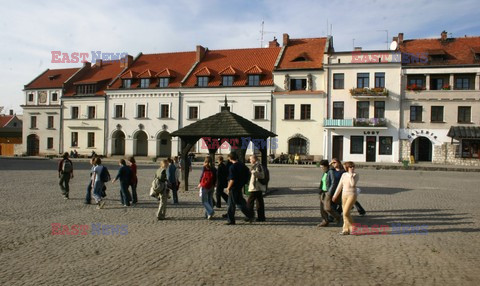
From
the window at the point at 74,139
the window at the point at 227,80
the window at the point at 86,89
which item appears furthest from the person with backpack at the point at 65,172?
the window at the point at 74,139

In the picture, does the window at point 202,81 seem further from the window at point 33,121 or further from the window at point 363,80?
the window at point 33,121

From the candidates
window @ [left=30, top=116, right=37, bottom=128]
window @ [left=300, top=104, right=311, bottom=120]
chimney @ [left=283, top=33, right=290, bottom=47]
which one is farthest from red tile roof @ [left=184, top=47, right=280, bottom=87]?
window @ [left=30, top=116, right=37, bottom=128]

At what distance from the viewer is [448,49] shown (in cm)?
3984

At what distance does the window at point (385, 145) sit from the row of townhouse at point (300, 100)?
10cm

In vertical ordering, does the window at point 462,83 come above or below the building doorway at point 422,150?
above

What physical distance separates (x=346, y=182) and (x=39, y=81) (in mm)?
54201

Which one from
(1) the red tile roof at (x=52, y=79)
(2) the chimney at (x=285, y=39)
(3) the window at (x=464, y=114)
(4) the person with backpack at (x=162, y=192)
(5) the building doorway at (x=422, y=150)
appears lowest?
(4) the person with backpack at (x=162, y=192)

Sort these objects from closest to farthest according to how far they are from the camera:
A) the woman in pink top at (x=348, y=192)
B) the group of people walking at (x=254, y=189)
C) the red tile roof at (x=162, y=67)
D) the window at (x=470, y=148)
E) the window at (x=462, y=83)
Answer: the woman in pink top at (x=348, y=192)
the group of people walking at (x=254, y=189)
the window at (x=470, y=148)
the window at (x=462, y=83)
the red tile roof at (x=162, y=67)

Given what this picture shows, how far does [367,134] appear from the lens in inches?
1542

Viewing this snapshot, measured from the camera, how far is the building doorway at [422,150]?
129 feet

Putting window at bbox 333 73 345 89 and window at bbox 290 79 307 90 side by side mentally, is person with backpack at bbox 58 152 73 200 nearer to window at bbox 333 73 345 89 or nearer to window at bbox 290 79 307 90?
window at bbox 290 79 307 90

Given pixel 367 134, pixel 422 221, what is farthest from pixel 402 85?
pixel 422 221

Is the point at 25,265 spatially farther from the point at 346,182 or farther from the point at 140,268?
the point at 346,182

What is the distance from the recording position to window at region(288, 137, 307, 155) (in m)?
41.2
